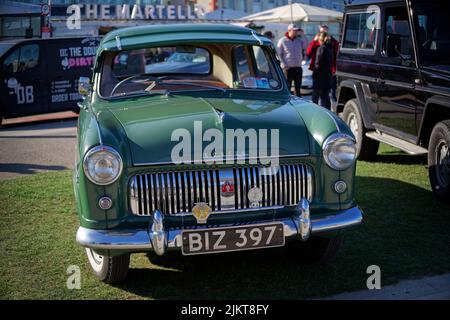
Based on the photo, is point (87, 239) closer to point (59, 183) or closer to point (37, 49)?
point (59, 183)

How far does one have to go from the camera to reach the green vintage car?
12.8 feet

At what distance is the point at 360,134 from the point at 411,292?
4.30 meters

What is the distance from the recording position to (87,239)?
3.89 m

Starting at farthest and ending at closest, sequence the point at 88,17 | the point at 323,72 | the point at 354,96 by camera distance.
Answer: the point at 88,17, the point at 323,72, the point at 354,96

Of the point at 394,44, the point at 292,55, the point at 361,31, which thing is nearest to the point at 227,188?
the point at 394,44

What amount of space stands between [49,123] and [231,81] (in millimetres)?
8194

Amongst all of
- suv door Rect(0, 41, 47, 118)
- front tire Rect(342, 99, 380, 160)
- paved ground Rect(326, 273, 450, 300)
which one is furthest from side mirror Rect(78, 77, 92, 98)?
suv door Rect(0, 41, 47, 118)

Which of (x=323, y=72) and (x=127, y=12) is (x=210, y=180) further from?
(x=127, y=12)

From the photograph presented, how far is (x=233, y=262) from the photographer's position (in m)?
4.79

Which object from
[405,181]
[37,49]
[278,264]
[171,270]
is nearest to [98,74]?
[171,270]

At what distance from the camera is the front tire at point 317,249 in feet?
15.0

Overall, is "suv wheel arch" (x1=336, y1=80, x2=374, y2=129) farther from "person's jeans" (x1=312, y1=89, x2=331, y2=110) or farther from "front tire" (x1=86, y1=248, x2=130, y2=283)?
"front tire" (x1=86, y1=248, x2=130, y2=283)

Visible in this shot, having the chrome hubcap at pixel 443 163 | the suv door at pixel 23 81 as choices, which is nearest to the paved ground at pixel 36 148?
the suv door at pixel 23 81

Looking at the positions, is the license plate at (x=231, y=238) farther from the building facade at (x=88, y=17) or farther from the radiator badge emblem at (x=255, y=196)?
the building facade at (x=88, y=17)
